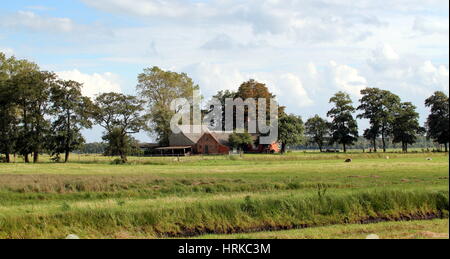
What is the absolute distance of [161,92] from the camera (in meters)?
110

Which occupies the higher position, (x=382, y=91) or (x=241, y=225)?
(x=382, y=91)

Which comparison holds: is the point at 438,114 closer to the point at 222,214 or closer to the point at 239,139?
the point at 239,139

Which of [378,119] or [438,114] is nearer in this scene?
[438,114]

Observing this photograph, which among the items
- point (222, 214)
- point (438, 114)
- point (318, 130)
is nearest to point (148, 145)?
point (318, 130)

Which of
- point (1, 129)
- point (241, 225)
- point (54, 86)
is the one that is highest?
point (54, 86)

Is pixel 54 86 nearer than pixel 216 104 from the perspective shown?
Yes

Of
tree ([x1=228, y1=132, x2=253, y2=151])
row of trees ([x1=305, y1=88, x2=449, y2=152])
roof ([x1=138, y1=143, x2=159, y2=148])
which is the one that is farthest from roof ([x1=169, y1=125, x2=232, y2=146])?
row of trees ([x1=305, y1=88, x2=449, y2=152])

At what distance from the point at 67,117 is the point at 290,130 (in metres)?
51.9

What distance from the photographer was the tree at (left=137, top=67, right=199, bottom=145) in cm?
10838
